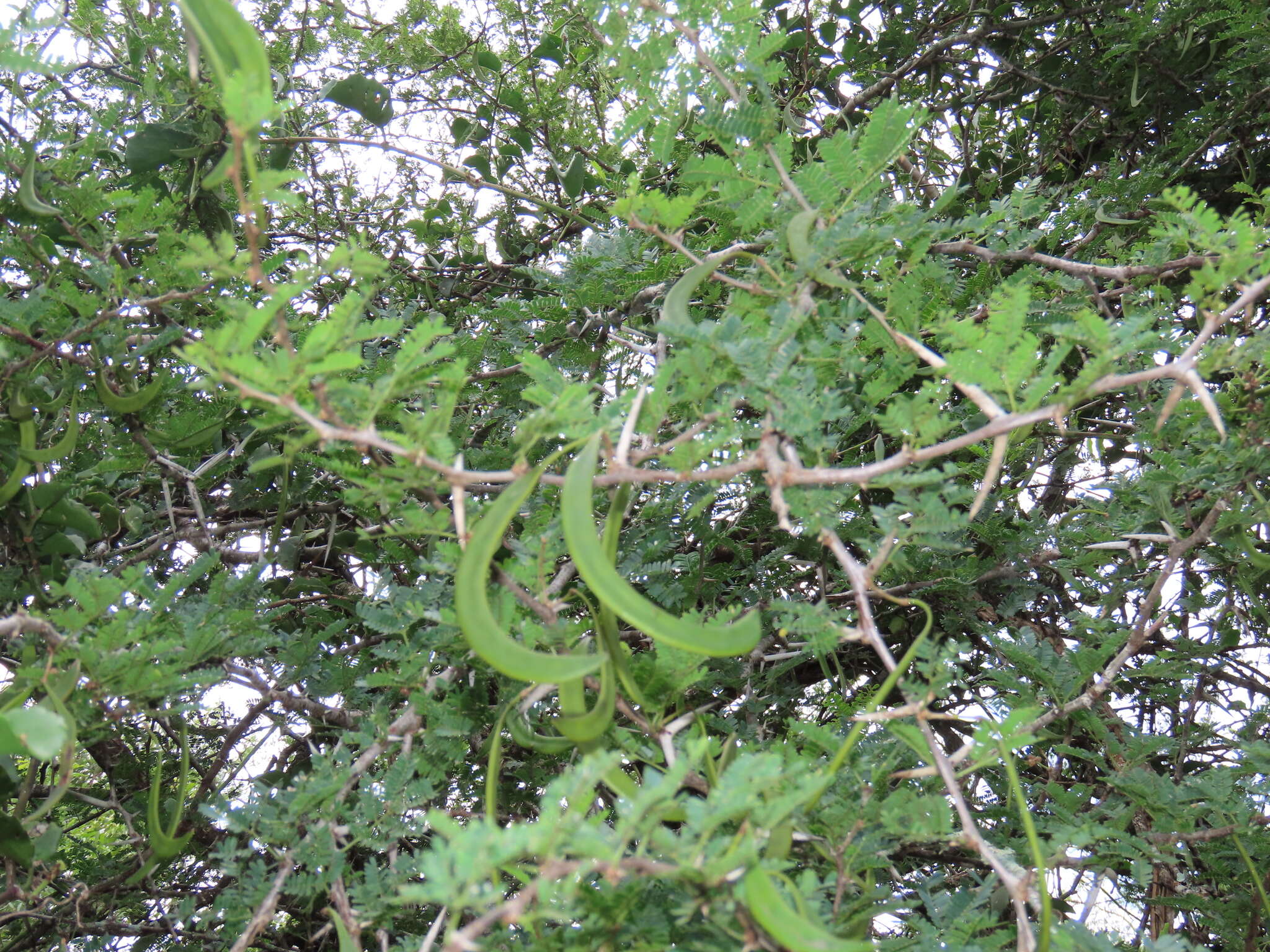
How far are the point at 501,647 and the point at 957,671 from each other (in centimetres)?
97

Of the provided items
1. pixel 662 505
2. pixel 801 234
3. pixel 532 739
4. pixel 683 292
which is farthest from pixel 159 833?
pixel 801 234

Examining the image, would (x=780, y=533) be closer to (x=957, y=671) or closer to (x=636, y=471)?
(x=957, y=671)

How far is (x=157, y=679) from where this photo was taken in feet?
3.29

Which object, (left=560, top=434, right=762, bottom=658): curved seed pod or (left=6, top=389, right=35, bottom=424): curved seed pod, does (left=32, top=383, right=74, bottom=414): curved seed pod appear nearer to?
(left=6, top=389, right=35, bottom=424): curved seed pod

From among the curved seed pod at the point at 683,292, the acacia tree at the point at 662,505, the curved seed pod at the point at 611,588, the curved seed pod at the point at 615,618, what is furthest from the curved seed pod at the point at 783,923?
the curved seed pod at the point at 683,292

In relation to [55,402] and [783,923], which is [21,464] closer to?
[55,402]

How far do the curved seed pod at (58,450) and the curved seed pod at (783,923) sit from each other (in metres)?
1.08

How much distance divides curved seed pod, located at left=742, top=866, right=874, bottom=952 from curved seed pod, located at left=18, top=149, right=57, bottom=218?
123 cm

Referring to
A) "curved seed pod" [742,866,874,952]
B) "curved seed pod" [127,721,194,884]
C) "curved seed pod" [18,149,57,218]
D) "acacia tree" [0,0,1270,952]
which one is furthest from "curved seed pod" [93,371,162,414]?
"curved seed pod" [742,866,874,952]

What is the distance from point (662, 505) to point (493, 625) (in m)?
0.68

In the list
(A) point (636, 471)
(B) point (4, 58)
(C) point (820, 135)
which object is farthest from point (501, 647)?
(C) point (820, 135)

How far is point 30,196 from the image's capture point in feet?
4.07

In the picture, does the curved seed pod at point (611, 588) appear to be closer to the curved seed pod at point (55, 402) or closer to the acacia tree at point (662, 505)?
the acacia tree at point (662, 505)

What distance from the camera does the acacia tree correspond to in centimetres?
77
